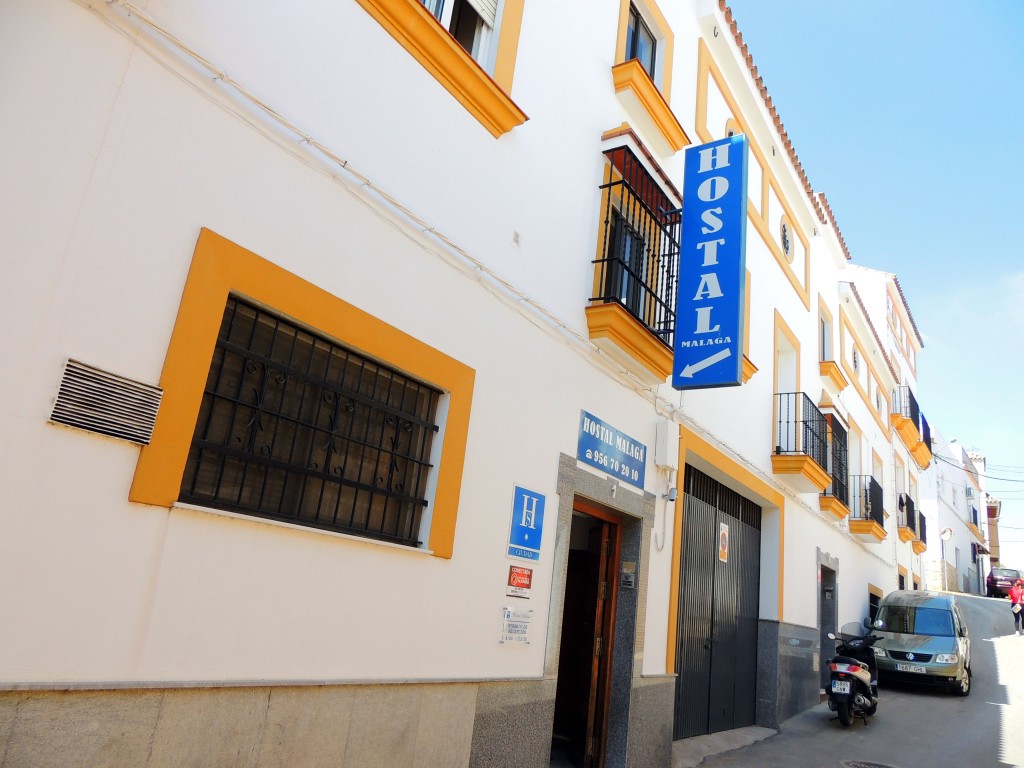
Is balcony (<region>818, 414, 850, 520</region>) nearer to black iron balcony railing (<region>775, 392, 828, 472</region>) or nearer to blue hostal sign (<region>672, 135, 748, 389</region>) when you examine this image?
black iron balcony railing (<region>775, 392, 828, 472</region>)

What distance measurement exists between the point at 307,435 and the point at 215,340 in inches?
29.6

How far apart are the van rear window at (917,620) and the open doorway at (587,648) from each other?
9261 millimetres

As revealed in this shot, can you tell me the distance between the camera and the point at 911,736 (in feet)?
31.1

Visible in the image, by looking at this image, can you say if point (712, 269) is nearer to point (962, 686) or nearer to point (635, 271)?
point (635, 271)

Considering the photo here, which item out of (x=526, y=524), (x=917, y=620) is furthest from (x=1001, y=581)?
(x=526, y=524)

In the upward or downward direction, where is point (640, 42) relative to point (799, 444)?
upward

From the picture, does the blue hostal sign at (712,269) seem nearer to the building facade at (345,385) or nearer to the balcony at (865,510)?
the building facade at (345,385)

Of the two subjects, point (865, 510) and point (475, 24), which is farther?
point (865, 510)

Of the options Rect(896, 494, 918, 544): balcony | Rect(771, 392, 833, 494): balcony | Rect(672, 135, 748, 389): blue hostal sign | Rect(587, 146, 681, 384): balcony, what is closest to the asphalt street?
Rect(771, 392, 833, 494): balcony

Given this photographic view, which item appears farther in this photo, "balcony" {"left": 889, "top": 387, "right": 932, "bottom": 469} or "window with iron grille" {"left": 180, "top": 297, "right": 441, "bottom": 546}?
"balcony" {"left": 889, "top": 387, "right": 932, "bottom": 469}

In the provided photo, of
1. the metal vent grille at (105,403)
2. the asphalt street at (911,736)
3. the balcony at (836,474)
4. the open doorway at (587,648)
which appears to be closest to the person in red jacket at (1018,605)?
the asphalt street at (911,736)

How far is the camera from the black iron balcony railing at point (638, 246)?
6547 millimetres

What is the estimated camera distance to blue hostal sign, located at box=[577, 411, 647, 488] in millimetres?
6066

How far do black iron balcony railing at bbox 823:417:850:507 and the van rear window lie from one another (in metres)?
2.31
